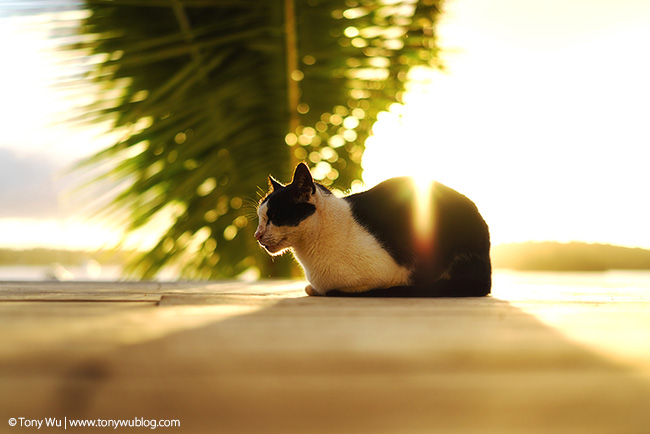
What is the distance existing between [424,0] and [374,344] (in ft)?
4.84

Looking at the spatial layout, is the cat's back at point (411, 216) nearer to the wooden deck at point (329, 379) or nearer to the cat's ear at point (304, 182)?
the cat's ear at point (304, 182)

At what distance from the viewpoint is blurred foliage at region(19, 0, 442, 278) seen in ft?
4.89

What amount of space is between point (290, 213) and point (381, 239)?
0.72 feet

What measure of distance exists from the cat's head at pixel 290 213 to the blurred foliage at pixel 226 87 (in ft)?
1.80

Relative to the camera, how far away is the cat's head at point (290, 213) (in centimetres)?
113

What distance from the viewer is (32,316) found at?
52cm

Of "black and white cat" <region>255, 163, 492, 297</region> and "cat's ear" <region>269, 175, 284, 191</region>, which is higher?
"cat's ear" <region>269, 175, 284, 191</region>

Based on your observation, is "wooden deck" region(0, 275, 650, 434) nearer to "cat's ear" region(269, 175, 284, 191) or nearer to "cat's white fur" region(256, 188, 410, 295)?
"cat's white fur" region(256, 188, 410, 295)

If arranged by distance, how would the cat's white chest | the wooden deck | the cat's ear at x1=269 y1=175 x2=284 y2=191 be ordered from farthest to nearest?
the cat's ear at x1=269 y1=175 x2=284 y2=191, the cat's white chest, the wooden deck

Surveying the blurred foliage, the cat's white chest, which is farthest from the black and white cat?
the blurred foliage

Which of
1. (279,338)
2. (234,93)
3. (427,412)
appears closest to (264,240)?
(234,93)

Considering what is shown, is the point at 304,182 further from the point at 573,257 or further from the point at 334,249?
the point at 573,257

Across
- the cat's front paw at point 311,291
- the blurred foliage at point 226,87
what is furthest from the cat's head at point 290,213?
the blurred foliage at point 226,87

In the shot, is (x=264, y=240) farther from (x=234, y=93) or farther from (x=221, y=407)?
(x=221, y=407)
